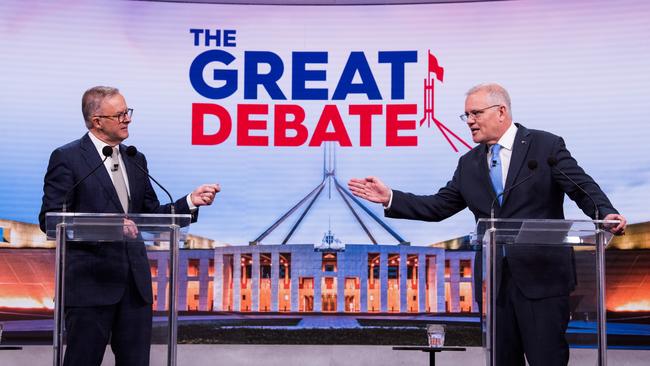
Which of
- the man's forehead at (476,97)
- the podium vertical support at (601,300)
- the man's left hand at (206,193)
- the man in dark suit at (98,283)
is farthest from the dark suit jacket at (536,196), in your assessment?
the man in dark suit at (98,283)

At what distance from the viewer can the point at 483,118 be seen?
379cm

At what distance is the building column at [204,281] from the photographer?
600 cm

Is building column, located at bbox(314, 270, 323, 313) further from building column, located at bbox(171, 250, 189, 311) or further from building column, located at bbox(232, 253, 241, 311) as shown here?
building column, located at bbox(171, 250, 189, 311)

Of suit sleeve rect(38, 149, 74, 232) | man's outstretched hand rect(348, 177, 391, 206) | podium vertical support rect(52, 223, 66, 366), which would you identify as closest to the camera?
podium vertical support rect(52, 223, 66, 366)

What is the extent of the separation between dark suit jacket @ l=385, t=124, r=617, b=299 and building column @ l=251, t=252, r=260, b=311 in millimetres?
2390

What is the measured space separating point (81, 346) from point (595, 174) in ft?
12.9

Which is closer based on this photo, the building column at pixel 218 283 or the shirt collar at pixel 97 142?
the shirt collar at pixel 97 142

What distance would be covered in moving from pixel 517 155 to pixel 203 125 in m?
3.02

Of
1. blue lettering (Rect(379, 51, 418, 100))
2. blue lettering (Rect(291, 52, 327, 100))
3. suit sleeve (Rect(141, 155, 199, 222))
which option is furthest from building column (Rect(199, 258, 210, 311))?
suit sleeve (Rect(141, 155, 199, 222))

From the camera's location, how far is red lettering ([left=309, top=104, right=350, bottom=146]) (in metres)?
6.08

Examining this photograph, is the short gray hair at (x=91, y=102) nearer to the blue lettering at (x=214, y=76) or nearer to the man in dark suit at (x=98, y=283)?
the man in dark suit at (x=98, y=283)

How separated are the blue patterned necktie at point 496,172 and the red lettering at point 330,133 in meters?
2.42

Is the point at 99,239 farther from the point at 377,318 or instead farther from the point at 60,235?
the point at 377,318

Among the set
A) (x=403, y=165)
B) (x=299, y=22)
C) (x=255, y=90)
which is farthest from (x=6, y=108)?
(x=403, y=165)
